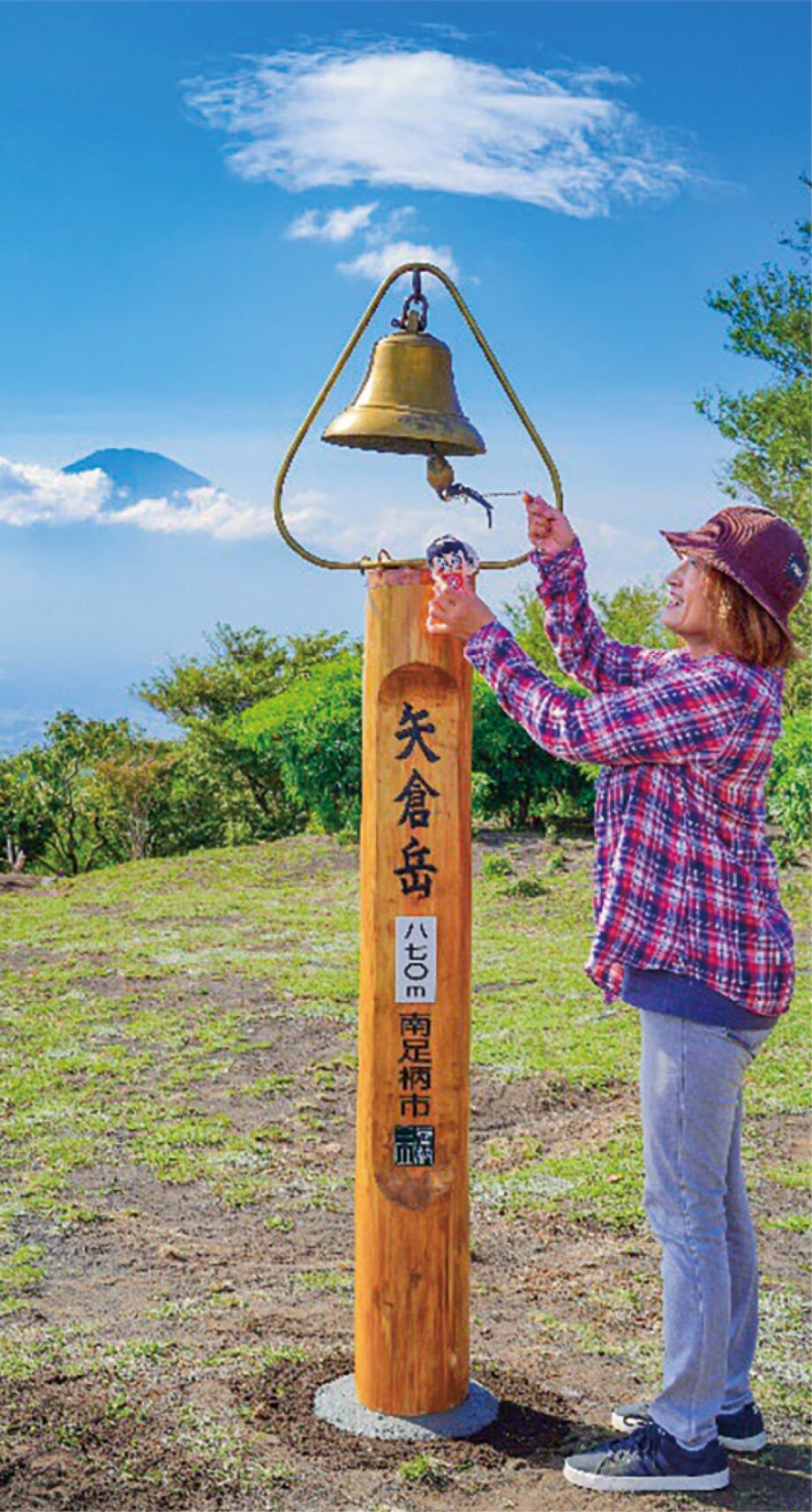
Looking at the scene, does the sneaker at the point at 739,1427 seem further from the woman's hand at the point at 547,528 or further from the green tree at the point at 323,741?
the green tree at the point at 323,741

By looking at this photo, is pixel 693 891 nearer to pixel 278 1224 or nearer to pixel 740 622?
pixel 740 622

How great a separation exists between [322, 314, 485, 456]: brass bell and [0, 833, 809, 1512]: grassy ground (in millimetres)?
2306

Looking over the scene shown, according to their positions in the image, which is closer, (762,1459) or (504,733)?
(762,1459)

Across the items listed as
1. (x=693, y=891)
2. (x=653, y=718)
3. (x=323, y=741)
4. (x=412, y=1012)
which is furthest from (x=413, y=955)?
(x=323, y=741)

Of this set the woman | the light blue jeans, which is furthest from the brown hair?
the light blue jeans

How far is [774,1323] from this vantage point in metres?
4.57

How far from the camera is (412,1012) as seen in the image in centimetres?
388

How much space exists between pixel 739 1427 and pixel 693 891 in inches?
51.7

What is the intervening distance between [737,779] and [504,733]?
10.3 metres

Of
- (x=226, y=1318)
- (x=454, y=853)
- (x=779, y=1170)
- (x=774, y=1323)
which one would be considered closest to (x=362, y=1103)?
(x=454, y=853)

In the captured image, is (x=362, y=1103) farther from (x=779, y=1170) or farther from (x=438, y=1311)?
(x=779, y=1170)

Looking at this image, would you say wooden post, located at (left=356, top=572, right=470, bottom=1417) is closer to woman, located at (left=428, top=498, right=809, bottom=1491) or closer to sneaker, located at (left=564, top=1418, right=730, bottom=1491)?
woman, located at (left=428, top=498, right=809, bottom=1491)

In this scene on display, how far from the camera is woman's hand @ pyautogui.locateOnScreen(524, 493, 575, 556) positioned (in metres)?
3.70

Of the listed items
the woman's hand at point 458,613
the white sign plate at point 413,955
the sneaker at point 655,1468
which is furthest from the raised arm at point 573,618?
the sneaker at point 655,1468
